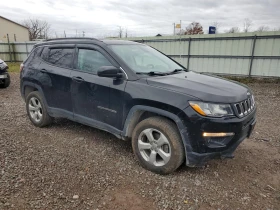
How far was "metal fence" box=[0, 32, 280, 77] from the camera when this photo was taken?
34.6 ft

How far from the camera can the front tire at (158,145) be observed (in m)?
Result: 2.83

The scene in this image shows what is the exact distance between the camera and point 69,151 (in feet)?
12.1

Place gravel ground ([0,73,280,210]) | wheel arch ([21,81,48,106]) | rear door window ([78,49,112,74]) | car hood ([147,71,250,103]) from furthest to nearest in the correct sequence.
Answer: wheel arch ([21,81,48,106]) < rear door window ([78,49,112,74]) < car hood ([147,71,250,103]) < gravel ground ([0,73,280,210])

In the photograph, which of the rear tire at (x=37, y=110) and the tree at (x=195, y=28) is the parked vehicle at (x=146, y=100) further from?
the tree at (x=195, y=28)

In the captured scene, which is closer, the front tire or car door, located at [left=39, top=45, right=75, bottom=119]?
the front tire

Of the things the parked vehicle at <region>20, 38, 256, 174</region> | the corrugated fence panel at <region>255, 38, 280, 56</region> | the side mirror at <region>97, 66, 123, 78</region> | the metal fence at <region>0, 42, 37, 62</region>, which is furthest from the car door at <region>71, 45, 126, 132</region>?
the metal fence at <region>0, 42, 37, 62</region>

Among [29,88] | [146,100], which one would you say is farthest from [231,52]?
[146,100]

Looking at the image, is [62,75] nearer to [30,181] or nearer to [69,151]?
[69,151]

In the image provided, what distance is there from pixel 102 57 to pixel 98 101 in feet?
2.22

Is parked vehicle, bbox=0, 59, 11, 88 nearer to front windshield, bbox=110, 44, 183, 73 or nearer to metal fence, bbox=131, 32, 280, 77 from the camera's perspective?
front windshield, bbox=110, 44, 183, 73

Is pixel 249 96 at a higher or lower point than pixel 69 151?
higher

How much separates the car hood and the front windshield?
0.37 metres

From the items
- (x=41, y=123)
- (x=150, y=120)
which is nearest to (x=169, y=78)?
(x=150, y=120)

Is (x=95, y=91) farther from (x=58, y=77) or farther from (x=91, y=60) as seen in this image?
(x=58, y=77)
